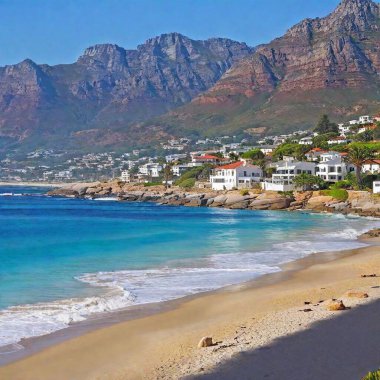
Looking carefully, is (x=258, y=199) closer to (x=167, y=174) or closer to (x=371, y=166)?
(x=371, y=166)

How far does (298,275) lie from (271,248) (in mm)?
11488

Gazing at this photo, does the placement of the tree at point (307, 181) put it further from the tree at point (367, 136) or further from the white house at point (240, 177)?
the tree at point (367, 136)

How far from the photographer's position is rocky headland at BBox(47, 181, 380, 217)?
2980 inches

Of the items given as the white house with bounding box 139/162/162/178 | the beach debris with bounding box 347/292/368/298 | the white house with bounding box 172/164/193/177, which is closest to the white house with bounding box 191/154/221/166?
the white house with bounding box 172/164/193/177

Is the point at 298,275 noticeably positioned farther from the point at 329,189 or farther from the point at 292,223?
the point at 329,189

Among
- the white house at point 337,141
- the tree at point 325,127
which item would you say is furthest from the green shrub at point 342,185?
the tree at point 325,127

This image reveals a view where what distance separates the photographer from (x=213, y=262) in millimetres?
34781

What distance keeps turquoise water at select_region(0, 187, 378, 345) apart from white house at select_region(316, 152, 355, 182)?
24500mm

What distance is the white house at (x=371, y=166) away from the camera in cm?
9294

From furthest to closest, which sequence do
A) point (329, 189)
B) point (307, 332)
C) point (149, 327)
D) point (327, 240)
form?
1. point (329, 189)
2. point (327, 240)
3. point (149, 327)
4. point (307, 332)

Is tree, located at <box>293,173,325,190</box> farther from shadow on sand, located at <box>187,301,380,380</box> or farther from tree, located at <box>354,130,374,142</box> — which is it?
shadow on sand, located at <box>187,301,380,380</box>

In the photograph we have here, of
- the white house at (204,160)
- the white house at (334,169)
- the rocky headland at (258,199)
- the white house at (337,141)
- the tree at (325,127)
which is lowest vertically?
the rocky headland at (258,199)

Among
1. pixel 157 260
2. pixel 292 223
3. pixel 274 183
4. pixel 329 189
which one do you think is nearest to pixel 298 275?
pixel 157 260

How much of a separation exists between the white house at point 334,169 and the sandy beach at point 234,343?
71164mm
